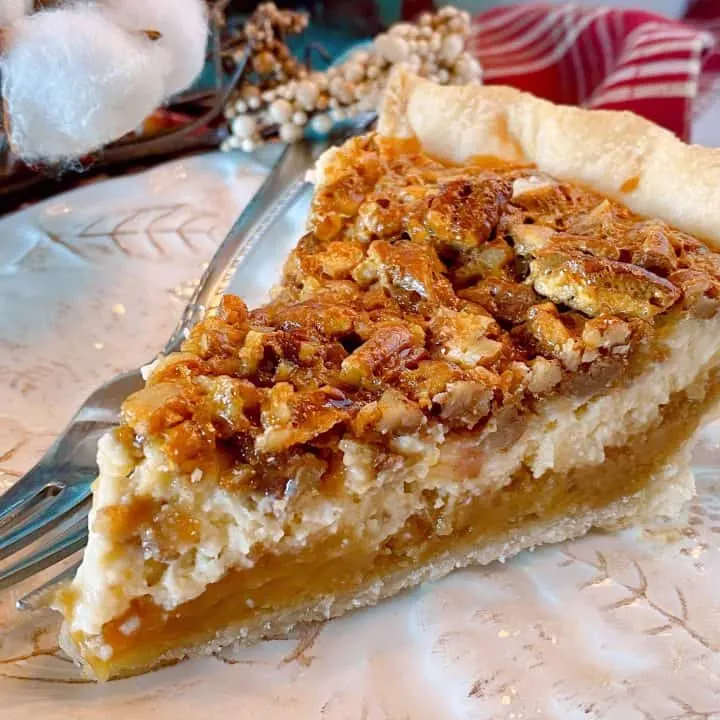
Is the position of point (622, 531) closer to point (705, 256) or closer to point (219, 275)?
point (705, 256)

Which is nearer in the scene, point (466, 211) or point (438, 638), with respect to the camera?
point (438, 638)

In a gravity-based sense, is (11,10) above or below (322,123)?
above

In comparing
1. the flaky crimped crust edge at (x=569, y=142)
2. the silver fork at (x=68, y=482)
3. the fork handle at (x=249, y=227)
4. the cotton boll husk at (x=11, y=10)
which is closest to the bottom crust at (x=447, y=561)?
the silver fork at (x=68, y=482)

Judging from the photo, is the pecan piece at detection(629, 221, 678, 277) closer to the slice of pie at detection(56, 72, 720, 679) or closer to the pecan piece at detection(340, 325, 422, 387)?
the slice of pie at detection(56, 72, 720, 679)

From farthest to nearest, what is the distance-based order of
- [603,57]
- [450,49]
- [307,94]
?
[603,57]
[450,49]
[307,94]

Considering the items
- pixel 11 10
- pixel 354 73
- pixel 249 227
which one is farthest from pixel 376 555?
pixel 354 73

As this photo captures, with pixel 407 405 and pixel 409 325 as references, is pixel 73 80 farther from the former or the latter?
pixel 407 405

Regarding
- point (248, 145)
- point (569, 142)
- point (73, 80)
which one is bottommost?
point (248, 145)
